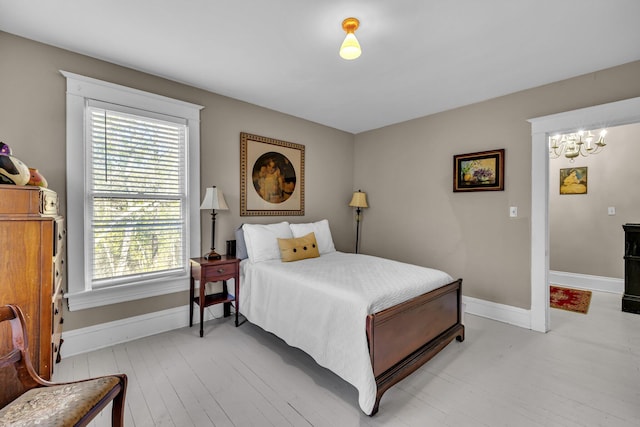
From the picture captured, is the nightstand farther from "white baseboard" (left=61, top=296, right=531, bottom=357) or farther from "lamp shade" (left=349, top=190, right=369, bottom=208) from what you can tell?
"lamp shade" (left=349, top=190, right=369, bottom=208)

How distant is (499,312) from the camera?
321 cm

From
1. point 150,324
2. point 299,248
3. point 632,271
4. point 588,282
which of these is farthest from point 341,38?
point 588,282

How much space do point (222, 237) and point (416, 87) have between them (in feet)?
8.76

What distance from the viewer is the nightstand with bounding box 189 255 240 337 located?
272cm

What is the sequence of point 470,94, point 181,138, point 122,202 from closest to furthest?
point 122,202 < point 181,138 < point 470,94

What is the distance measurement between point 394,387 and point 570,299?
345 cm

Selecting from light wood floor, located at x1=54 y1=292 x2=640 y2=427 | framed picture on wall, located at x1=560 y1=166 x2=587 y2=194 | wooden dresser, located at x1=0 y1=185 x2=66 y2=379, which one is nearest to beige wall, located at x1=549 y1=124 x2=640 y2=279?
framed picture on wall, located at x1=560 y1=166 x2=587 y2=194

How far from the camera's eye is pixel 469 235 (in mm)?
3465

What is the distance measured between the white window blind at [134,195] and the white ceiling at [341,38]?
559 millimetres

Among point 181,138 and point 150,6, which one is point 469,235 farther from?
point 150,6

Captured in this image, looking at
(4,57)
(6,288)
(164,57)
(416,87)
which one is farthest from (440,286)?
(4,57)

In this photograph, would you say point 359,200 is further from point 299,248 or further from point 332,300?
point 332,300

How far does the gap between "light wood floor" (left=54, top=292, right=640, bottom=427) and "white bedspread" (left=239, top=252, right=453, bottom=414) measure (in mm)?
206

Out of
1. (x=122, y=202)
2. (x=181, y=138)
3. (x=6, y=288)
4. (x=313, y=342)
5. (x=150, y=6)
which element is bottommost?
(x=313, y=342)
